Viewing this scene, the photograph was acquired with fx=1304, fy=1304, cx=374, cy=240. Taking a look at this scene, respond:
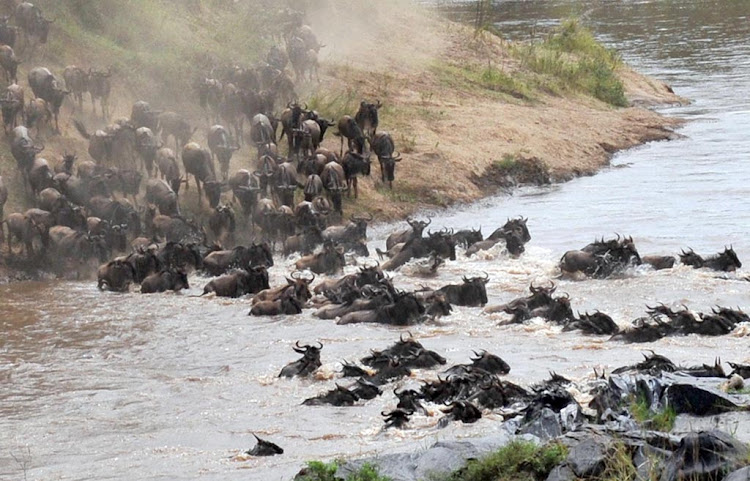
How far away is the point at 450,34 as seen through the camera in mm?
39625

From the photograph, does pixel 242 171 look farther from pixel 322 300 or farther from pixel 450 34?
pixel 450 34

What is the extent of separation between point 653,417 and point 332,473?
2500 millimetres

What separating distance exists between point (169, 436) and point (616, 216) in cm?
1382

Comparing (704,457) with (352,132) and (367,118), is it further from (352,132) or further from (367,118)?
(367,118)

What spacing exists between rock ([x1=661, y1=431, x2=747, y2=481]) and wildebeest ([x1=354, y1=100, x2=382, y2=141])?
59.7ft

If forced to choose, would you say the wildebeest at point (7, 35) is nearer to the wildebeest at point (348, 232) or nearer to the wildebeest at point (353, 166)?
the wildebeest at point (353, 166)

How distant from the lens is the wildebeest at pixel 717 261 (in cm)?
1898

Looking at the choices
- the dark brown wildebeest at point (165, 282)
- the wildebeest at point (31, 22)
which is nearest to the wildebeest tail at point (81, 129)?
the wildebeest at point (31, 22)

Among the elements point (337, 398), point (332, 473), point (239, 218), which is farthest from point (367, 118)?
point (332, 473)

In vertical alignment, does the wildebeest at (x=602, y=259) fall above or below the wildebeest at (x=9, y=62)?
below

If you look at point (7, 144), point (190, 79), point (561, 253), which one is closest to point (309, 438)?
point (561, 253)

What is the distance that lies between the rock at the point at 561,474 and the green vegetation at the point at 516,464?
0.34ft

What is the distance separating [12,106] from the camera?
76.5 feet

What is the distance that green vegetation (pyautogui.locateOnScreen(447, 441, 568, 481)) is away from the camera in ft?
29.5
